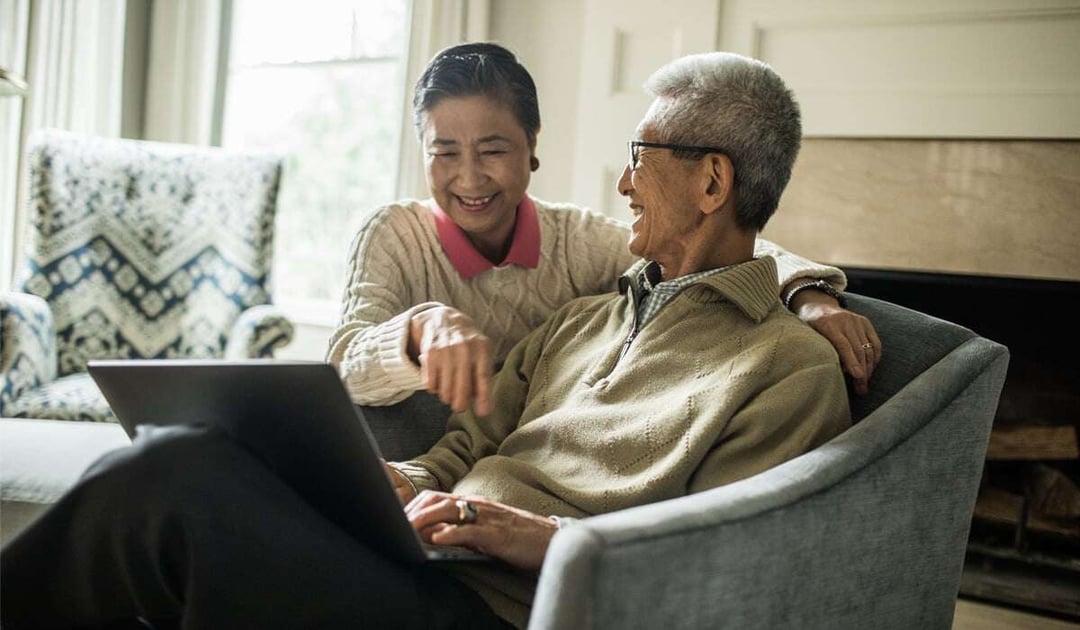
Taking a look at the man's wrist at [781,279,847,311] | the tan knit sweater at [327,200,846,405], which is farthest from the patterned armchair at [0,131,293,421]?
the man's wrist at [781,279,847,311]

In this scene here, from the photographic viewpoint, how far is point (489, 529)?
116 cm

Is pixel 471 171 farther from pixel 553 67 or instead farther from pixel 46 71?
pixel 46 71

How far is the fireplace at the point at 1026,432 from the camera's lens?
109 inches

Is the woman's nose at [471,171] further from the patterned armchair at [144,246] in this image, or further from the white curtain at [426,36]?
the white curtain at [426,36]

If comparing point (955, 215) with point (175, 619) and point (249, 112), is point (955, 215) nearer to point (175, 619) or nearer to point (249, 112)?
point (175, 619)

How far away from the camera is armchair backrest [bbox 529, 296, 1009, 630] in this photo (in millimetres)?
842

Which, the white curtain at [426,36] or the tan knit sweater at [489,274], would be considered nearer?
the tan knit sweater at [489,274]

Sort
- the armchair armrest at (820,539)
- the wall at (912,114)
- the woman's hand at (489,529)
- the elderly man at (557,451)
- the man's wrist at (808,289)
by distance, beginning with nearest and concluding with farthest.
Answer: the armchair armrest at (820,539) → the elderly man at (557,451) → the woman's hand at (489,529) → the man's wrist at (808,289) → the wall at (912,114)

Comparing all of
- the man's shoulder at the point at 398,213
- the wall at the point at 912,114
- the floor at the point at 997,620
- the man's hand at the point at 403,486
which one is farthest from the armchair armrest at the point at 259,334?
the floor at the point at 997,620

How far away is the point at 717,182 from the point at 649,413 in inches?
13.8

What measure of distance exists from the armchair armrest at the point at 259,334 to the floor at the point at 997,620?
5.92ft

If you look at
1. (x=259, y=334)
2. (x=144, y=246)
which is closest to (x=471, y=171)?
(x=259, y=334)

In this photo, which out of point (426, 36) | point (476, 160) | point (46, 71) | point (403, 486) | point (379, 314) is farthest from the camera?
point (46, 71)

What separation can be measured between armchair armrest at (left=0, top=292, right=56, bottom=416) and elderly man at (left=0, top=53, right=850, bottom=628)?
4.67 feet
